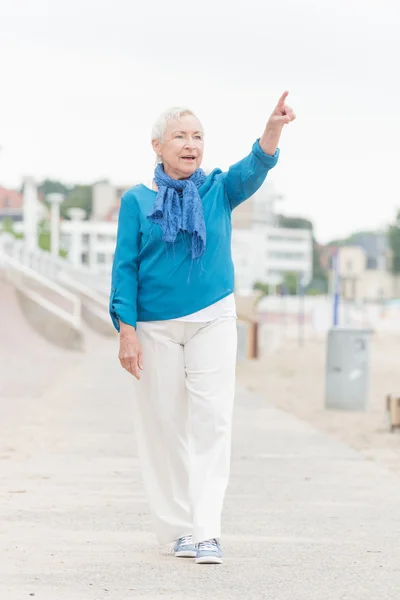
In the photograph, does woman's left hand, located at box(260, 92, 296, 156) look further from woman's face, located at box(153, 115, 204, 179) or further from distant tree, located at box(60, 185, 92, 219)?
distant tree, located at box(60, 185, 92, 219)

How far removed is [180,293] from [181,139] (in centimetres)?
61

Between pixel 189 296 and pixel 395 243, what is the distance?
17341 centimetres

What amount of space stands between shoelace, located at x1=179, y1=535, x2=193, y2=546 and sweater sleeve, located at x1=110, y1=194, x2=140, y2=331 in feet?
2.96

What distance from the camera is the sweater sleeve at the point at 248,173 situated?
19.2 feet

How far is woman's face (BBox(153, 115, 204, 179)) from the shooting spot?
5.87 m

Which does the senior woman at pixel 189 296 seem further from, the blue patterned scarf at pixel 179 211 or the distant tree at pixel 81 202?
the distant tree at pixel 81 202

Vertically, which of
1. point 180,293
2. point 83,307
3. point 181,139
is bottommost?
point 83,307

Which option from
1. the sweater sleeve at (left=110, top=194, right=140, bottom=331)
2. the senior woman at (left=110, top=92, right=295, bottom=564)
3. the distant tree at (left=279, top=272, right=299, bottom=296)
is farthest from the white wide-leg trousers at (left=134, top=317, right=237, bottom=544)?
the distant tree at (left=279, top=272, right=299, bottom=296)

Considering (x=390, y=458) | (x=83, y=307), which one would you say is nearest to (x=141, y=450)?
(x=390, y=458)

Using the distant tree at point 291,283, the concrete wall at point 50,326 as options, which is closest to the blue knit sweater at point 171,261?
the concrete wall at point 50,326

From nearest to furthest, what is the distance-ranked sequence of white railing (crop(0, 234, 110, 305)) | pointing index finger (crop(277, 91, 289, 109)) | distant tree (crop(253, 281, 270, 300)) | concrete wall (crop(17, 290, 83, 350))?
1. pointing index finger (crop(277, 91, 289, 109))
2. concrete wall (crop(17, 290, 83, 350))
3. white railing (crop(0, 234, 110, 305))
4. distant tree (crop(253, 281, 270, 300))

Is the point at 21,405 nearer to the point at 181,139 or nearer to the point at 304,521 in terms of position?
the point at 304,521

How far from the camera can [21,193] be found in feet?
621

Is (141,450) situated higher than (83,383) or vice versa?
(141,450)
